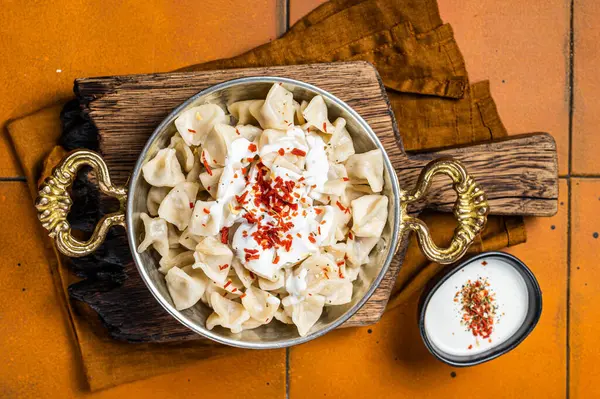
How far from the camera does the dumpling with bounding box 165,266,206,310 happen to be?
155 centimetres

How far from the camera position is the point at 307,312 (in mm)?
1590

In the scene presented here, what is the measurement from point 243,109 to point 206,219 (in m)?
0.31

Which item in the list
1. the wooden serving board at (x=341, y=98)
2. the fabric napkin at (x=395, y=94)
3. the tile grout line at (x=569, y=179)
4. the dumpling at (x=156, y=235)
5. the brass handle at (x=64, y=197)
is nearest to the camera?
the brass handle at (x=64, y=197)

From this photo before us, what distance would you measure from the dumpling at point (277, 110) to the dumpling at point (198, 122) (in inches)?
4.6

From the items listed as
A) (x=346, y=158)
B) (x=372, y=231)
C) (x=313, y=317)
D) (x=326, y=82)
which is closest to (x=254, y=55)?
(x=326, y=82)

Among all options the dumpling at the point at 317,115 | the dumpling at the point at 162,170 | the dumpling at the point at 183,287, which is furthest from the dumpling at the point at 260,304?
the dumpling at the point at 317,115

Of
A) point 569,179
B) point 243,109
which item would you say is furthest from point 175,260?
point 569,179

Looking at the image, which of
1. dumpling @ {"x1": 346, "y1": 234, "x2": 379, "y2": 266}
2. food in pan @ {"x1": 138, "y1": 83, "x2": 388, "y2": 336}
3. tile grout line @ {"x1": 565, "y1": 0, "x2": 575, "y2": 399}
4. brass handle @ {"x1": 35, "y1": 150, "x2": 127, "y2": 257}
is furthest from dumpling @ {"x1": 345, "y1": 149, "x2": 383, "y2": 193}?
tile grout line @ {"x1": 565, "y1": 0, "x2": 575, "y2": 399}

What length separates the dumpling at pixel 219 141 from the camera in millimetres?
1501

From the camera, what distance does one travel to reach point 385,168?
158 cm

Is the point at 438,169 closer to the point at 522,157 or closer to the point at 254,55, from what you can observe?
the point at 522,157

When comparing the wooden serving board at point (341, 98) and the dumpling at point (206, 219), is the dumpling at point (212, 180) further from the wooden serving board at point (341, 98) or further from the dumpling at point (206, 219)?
the wooden serving board at point (341, 98)

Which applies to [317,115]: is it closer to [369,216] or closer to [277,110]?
[277,110]

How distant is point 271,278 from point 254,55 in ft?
2.51
